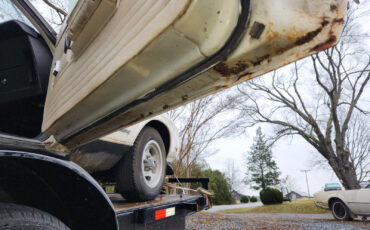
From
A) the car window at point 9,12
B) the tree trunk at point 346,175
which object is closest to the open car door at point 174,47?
the car window at point 9,12

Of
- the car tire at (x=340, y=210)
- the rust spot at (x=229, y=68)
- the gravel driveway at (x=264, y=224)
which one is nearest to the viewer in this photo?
the rust spot at (x=229, y=68)

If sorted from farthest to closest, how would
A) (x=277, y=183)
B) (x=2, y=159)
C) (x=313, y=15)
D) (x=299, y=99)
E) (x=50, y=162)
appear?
(x=277, y=183) → (x=299, y=99) → (x=50, y=162) → (x=2, y=159) → (x=313, y=15)

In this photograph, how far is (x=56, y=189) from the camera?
119cm

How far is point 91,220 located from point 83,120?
54 cm

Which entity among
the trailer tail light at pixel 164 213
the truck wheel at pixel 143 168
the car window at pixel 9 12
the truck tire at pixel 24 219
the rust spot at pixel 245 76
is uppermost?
the car window at pixel 9 12

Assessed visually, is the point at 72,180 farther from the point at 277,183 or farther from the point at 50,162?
the point at 277,183

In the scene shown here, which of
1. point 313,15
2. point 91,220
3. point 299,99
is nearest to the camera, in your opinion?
point 313,15

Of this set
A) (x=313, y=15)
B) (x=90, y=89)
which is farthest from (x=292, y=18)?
(x=90, y=89)

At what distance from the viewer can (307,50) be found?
69 centimetres

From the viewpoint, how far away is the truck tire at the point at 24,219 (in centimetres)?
88

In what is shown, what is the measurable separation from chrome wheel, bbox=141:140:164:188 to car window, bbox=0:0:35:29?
5.79ft

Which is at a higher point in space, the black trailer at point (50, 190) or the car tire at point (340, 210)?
the black trailer at point (50, 190)

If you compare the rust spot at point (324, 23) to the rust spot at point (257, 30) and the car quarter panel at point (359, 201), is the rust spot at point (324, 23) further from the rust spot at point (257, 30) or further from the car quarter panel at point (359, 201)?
the car quarter panel at point (359, 201)

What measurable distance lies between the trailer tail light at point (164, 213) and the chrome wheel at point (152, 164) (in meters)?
0.53
